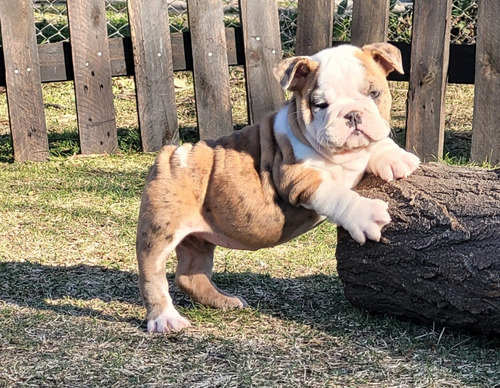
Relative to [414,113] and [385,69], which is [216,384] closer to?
[385,69]

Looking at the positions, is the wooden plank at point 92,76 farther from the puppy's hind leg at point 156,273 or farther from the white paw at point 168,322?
the white paw at point 168,322

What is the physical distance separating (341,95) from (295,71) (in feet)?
0.77

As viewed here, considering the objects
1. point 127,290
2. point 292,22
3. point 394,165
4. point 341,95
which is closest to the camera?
point 341,95

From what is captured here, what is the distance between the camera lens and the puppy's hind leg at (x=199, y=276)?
4215 millimetres

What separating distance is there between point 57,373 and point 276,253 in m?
1.90

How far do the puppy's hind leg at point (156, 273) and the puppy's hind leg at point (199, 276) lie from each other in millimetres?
257

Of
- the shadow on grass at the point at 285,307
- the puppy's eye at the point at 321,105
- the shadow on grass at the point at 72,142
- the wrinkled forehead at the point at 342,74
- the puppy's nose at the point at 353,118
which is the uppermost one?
the wrinkled forehead at the point at 342,74

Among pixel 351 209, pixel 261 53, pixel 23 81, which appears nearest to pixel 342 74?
pixel 351 209

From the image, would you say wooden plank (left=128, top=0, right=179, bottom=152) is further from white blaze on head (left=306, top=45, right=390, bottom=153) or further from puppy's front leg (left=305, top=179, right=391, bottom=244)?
puppy's front leg (left=305, top=179, right=391, bottom=244)

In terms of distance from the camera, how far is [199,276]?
4.23 metres

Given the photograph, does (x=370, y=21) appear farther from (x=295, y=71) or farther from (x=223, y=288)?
(x=295, y=71)

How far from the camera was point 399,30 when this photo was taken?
9281 millimetres

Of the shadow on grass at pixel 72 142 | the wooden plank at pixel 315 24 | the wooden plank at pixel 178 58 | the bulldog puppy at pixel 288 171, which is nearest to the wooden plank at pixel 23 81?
the wooden plank at pixel 178 58

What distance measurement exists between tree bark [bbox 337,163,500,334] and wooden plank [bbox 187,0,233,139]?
10.9 ft
